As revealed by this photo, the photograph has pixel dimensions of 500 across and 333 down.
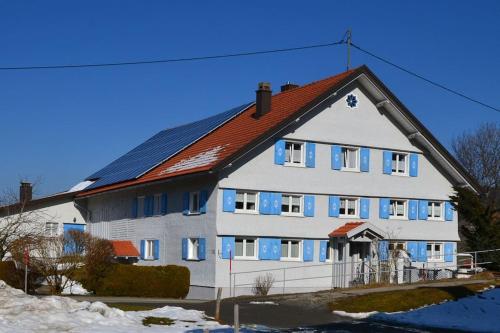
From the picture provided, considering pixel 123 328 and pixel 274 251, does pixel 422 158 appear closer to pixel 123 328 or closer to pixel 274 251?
pixel 274 251

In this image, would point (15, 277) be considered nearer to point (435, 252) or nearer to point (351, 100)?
point (351, 100)

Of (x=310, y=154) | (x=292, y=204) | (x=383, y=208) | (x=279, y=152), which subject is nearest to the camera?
(x=279, y=152)

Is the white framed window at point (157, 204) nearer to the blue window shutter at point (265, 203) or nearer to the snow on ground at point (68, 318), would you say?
the blue window shutter at point (265, 203)

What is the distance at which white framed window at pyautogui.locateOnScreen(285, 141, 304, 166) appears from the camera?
33.8m

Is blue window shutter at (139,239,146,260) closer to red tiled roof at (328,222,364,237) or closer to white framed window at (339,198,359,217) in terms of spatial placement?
red tiled roof at (328,222,364,237)

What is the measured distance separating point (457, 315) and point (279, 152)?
1150 cm

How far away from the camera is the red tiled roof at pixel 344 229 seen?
110 ft

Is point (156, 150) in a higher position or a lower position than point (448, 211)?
higher

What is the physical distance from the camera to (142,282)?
31.8 m

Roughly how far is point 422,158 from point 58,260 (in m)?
17.2

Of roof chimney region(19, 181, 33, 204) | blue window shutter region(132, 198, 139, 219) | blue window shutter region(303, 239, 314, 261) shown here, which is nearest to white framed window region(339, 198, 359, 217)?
blue window shutter region(303, 239, 314, 261)

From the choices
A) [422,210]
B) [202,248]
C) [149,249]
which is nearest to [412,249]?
[422,210]

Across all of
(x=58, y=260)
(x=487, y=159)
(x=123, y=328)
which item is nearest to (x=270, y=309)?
(x=123, y=328)

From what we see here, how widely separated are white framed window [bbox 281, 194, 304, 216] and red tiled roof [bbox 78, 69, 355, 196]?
308 cm
